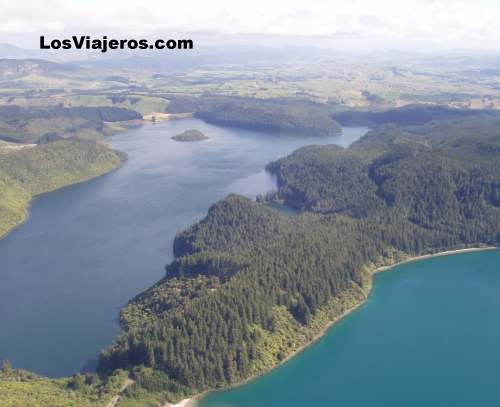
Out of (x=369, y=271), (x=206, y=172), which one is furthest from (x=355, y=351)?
(x=206, y=172)

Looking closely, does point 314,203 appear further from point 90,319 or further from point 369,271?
point 90,319

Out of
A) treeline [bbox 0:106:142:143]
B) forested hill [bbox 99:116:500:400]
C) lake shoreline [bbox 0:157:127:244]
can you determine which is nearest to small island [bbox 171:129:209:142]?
treeline [bbox 0:106:142:143]

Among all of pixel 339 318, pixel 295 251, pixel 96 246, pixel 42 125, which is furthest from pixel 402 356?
pixel 42 125

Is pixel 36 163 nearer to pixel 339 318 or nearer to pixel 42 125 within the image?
pixel 42 125

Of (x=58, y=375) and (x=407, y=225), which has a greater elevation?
(x=407, y=225)

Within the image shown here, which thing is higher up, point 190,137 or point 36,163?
point 190,137

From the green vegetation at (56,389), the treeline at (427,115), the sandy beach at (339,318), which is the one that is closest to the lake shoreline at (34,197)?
the green vegetation at (56,389)
